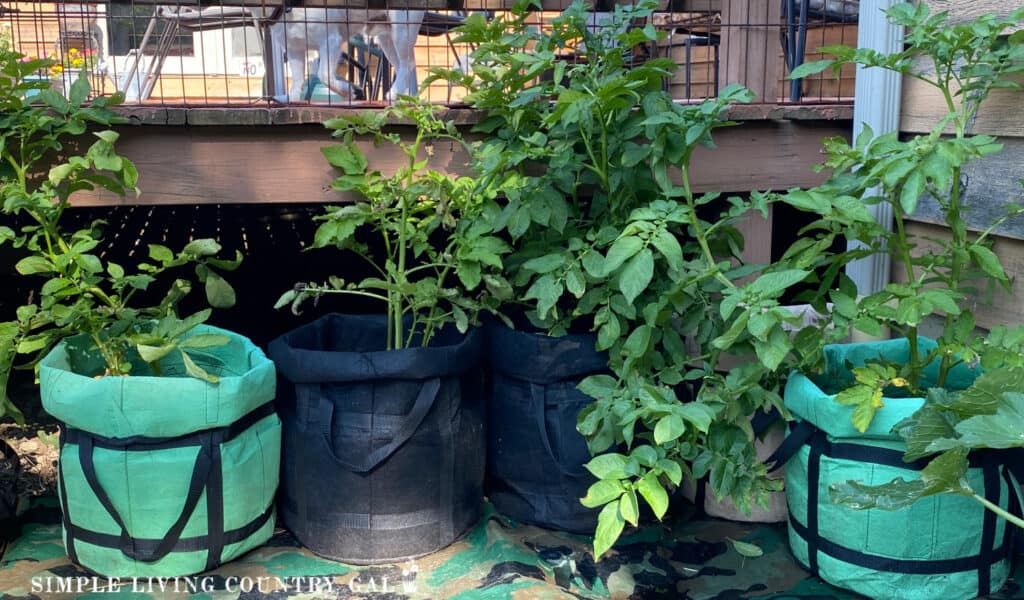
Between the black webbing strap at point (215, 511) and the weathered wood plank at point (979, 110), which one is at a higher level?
the weathered wood plank at point (979, 110)

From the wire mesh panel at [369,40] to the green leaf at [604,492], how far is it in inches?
40.2

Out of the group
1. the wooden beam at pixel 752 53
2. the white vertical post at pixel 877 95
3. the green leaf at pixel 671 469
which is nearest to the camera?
the green leaf at pixel 671 469

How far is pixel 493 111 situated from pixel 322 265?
6.17 ft

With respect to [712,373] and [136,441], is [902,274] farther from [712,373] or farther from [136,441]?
[136,441]

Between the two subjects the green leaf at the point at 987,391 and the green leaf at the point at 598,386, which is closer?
the green leaf at the point at 987,391

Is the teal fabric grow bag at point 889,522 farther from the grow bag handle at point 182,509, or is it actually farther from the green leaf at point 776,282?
the grow bag handle at point 182,509

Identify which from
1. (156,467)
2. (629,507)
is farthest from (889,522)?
(156,467)

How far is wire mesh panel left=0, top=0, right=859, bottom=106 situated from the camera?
273 cm

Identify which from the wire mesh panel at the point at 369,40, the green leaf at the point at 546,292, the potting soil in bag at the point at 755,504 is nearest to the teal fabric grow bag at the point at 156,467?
the green leaf at the point at 546,292

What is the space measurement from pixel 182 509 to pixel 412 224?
2.89ft

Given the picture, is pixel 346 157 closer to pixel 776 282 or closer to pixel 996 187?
pixel 776 282

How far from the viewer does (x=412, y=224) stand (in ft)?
7.79

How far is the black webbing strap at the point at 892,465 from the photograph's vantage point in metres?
1.86

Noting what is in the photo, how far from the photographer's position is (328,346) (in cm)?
248
